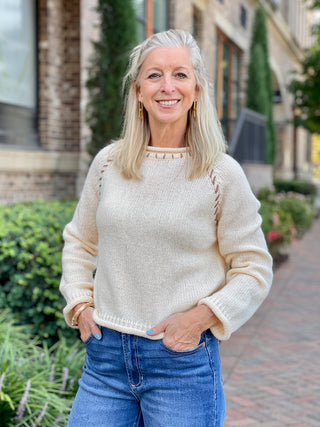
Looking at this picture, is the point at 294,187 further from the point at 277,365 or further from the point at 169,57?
the point at 169,57

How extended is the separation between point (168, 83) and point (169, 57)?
0.09 metres

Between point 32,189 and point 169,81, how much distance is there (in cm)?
620

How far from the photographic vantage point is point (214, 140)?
2.03 metres

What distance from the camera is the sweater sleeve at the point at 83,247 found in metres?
2.16

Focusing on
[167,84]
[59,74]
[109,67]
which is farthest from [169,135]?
[59,74]

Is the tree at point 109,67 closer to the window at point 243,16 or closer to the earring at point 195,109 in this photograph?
the earring at point 195,109

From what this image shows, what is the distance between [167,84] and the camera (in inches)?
78.7

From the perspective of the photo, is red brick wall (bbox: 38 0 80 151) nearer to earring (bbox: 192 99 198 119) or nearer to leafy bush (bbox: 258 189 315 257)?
leafy bush (bbox: 258 189 315 257)

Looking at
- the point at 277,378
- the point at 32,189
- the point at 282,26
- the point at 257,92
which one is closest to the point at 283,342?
the point at 277,378

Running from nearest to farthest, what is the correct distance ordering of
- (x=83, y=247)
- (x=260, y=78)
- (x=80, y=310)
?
(x=80, y=310), (x=83, y=247), (x=260, y=78)

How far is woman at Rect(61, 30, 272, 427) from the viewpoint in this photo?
191cm

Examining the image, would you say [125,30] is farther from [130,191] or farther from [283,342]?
[130,191]

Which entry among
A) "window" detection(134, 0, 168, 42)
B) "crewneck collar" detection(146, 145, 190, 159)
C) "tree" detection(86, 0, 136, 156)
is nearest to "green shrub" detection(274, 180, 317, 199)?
"window" detection(134, 0, 168, 42)

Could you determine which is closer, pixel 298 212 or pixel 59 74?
pixel 59 74
